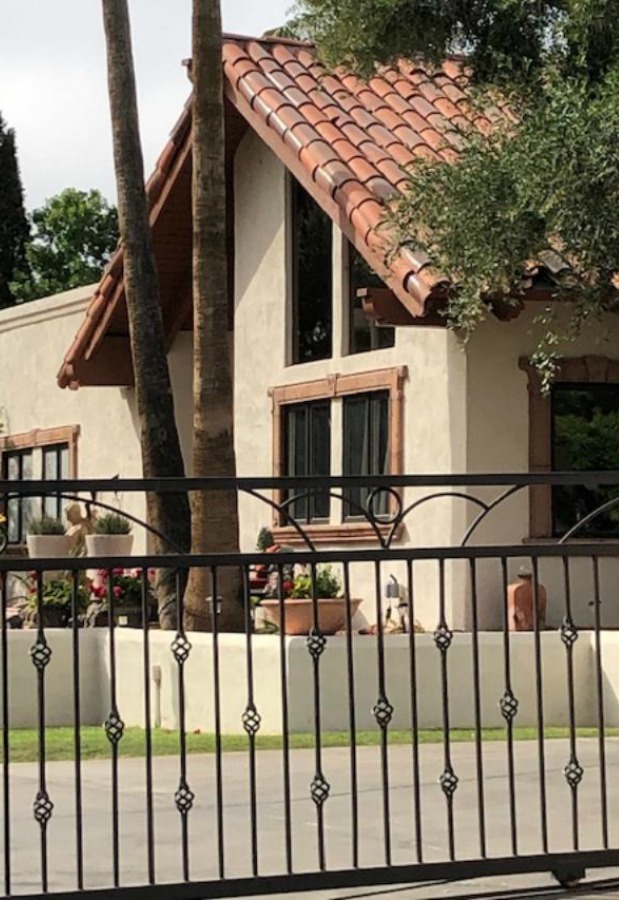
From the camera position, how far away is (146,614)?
7.29m

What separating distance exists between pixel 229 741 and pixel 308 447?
5.79m

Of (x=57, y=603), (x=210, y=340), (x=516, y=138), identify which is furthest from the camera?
(x=57, y=603)

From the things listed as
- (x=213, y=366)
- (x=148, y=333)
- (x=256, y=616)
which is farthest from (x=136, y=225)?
(x=256, y=616)

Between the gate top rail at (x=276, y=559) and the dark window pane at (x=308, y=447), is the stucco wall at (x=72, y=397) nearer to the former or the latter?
the dark window pane at (x=308, y=447)

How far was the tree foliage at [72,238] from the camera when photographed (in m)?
49.8

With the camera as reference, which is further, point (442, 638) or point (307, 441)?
point (307, 441)

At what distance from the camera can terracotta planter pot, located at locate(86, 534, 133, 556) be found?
19016 millimetres

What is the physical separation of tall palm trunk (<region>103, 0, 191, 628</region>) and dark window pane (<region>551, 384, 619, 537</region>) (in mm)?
3414

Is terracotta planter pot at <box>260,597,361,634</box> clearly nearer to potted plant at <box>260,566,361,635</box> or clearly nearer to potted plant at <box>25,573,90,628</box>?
potted plant at <box>260,566,361,635</box>

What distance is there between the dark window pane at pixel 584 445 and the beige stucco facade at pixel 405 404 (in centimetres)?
35

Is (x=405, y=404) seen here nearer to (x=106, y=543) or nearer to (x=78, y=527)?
(x=106, y=543)

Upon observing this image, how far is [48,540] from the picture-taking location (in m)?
19.9

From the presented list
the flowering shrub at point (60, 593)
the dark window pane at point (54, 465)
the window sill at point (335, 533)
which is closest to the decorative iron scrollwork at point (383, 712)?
the window sill at point (335, 533)

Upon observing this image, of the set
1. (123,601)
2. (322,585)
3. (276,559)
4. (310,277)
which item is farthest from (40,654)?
(310,277)
